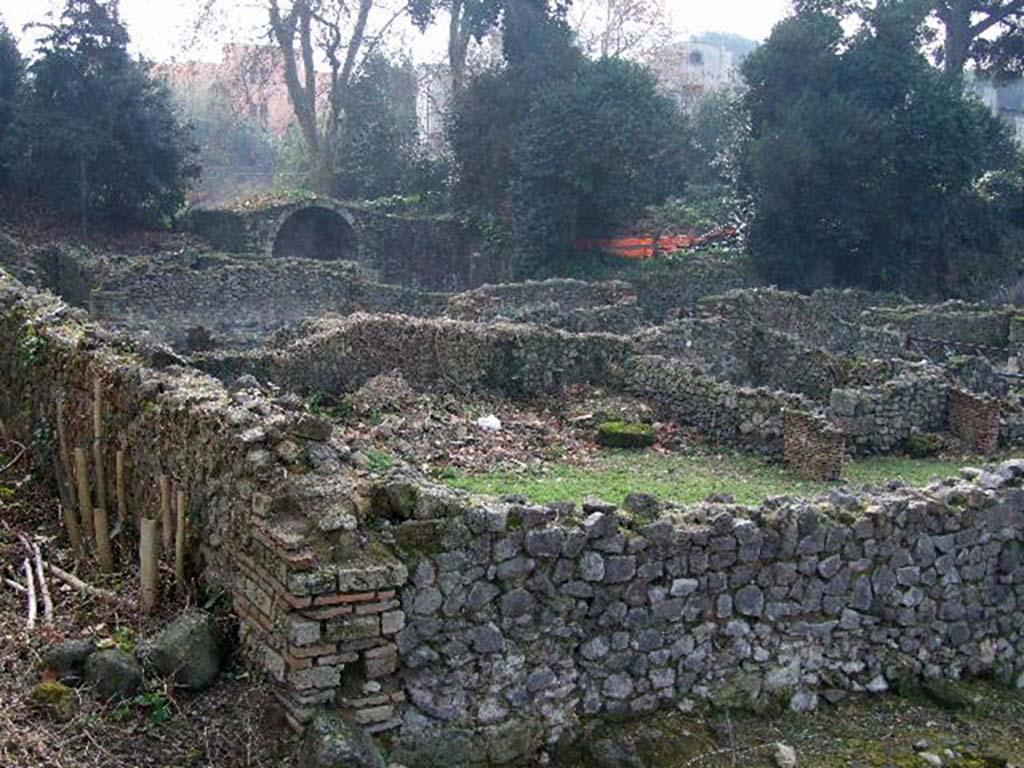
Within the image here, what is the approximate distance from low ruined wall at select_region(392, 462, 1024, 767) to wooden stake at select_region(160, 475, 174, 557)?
74.5 inches

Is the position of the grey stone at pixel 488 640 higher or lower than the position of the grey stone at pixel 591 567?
lower

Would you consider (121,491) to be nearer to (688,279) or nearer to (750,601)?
(750,601)

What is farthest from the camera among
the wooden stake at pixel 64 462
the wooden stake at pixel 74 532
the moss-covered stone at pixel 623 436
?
the moss-covered stone at pixel 623 436

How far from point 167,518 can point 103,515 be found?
0.71 m

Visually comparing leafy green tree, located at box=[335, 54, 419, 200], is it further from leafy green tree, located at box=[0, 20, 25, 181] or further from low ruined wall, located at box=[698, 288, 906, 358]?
low ruined wall, located at box=[698, 288, 906, 358]

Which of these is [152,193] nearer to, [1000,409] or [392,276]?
[392,276]

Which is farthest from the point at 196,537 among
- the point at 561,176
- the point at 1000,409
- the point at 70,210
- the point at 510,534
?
the point at 70,210

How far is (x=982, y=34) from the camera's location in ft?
136

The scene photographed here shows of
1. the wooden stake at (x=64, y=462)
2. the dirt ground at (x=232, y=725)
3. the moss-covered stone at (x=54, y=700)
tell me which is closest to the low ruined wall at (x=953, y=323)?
the dirt ground at (x=232, y=725)

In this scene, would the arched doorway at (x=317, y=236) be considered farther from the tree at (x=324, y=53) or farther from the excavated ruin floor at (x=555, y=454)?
the excavated ruin floor at (x=555, y=454)

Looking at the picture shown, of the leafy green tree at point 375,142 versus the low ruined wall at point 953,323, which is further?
the leafy green tree at point 375,142

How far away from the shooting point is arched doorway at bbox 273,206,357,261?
39219mm

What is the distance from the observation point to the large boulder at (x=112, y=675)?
596cm

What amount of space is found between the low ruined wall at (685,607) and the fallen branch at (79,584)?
2.09 m
